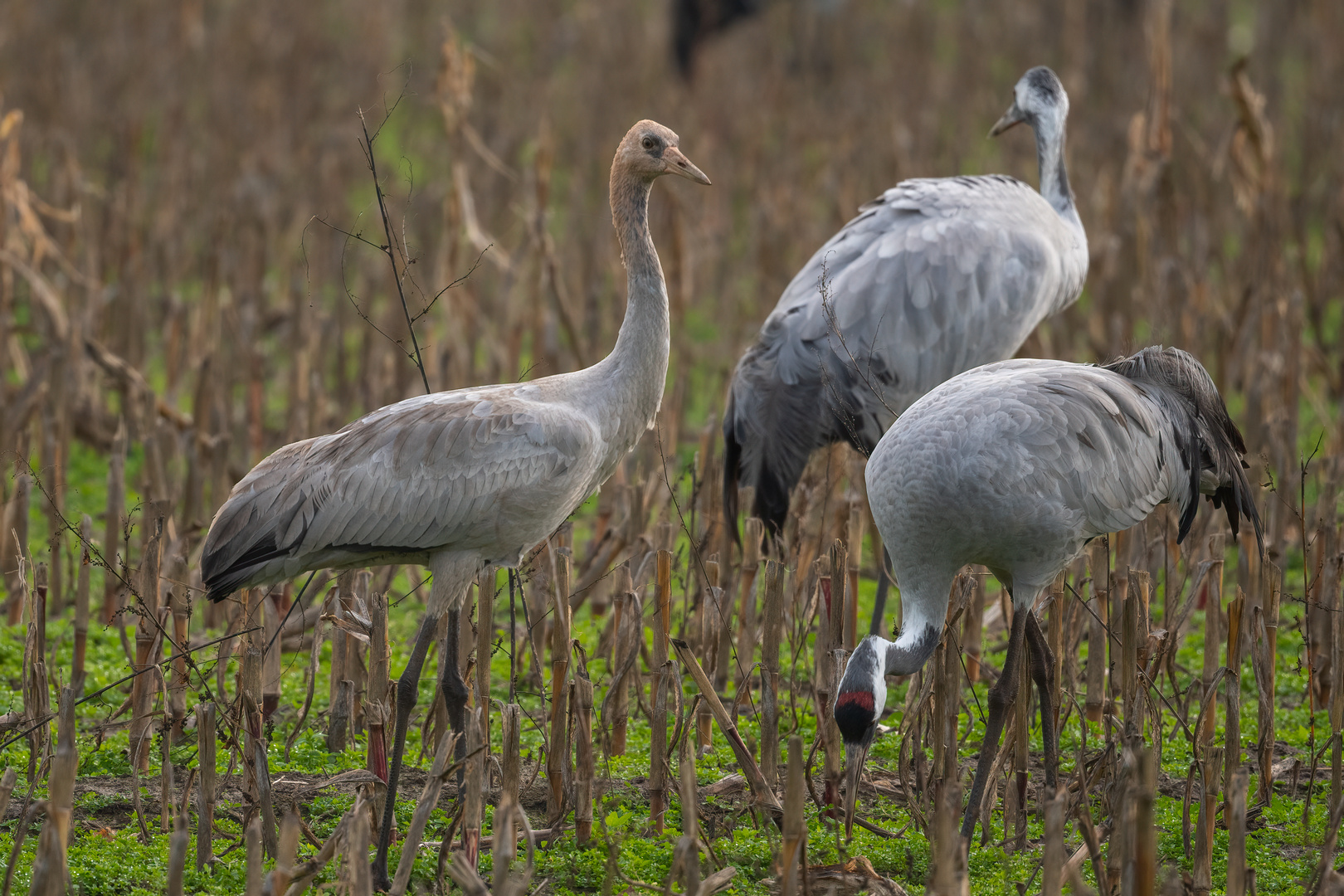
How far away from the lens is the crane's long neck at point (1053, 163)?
5.60 metres

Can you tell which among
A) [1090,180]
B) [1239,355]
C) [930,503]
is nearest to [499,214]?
[1090,180]

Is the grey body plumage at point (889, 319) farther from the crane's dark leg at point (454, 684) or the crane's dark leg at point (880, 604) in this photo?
the crane's dark leg at point (454, 684)

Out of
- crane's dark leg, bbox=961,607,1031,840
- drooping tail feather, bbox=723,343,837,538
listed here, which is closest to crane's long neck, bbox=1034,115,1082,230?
drooping tail feather, bbox=723,343,837,538

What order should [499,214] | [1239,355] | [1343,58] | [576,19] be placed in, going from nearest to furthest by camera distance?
1. [1239,355]
2. [499,214]
3. [1343,58]
4. [576,19]

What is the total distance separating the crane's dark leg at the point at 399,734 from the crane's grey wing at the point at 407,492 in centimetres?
25

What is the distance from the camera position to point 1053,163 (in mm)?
5641

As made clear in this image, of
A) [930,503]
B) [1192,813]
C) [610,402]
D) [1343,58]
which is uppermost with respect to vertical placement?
[1343,58]

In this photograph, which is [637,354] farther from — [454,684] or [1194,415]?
[1194,415]

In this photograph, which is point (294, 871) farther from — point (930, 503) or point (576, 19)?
point (576, 19)

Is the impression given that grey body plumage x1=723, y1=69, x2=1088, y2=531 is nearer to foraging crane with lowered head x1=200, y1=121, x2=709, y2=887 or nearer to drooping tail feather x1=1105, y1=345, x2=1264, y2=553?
drooping tail feather x1=1105, y1=345, x2=1264, y2=553

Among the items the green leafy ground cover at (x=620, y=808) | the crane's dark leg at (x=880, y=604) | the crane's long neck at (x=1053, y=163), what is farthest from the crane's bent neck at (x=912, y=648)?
the crane's long neck at (x=1053, y=163)

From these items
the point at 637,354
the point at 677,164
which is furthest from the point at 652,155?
the point at 637,354

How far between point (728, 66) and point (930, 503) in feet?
33.4

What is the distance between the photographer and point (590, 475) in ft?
12.3
